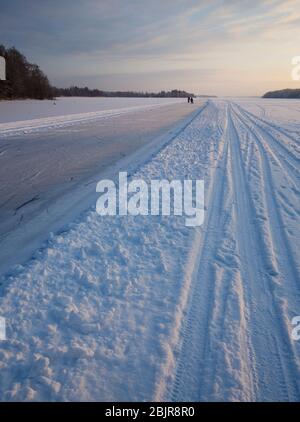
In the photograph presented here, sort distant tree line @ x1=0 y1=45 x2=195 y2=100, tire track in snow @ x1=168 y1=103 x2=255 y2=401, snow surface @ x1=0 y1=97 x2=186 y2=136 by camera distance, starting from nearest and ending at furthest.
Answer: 1. tire track in snow @ x1=168 y1=103 x2=255 y2=401
2. snow surface @ x1=0 y1=97 x2=186 y2=136
3. distant tree line @ x1=0 y1=45 x2=195 y2=100

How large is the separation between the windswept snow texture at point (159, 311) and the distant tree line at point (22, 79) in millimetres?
61294

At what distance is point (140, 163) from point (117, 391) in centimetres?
717

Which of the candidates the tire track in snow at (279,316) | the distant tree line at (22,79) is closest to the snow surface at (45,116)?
the tire track in snow at (279,316)

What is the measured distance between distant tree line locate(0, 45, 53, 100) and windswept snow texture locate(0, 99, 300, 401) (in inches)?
2413

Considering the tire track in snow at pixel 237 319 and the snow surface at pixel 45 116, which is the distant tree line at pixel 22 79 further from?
the tire track in snow at pixel 237 319

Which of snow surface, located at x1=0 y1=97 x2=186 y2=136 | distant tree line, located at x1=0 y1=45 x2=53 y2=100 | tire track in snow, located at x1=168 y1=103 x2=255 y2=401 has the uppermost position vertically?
distant tree line, located at x1=0 y1=45 x2=53 y2=100

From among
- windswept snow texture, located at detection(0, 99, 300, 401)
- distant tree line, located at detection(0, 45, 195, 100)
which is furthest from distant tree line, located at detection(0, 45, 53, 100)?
windswept snow texture, located at detection(0, 99, 300, 401)

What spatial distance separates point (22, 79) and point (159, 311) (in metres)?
70.3

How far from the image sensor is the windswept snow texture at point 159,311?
7.79 feet

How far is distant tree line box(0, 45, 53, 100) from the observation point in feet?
191

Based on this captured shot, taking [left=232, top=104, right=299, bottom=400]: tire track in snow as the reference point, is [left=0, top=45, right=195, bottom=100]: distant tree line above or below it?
above

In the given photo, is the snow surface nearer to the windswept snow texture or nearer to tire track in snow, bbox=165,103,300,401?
the windswept snow texture
